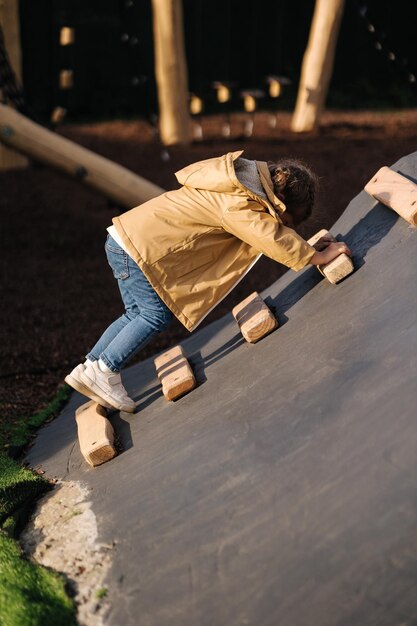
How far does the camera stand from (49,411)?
454 cm

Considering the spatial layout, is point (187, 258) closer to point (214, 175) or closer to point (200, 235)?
point (200, 235)

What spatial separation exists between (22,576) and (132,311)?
1.32 metres

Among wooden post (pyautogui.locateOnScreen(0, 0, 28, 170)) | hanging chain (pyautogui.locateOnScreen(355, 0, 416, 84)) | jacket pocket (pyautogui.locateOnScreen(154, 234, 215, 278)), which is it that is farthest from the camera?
wooden post (pyautogui.locateOnScreen(0, 0, 28, 170))

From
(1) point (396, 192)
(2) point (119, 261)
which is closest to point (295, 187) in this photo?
(1) point (396, 192)

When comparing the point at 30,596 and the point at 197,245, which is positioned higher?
the point at 197,245

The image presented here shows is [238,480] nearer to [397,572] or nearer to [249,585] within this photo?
[249,585]

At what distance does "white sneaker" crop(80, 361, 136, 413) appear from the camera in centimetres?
379

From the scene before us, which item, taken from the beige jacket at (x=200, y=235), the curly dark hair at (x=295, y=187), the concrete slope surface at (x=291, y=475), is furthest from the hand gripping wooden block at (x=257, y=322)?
the curly dark hair at (x=295, y=187)

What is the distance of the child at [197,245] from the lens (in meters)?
3.44

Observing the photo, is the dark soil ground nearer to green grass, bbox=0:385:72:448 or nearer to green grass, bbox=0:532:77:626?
green grass, bbox=0:385:72:448

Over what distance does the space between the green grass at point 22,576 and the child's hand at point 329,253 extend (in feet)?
4.38

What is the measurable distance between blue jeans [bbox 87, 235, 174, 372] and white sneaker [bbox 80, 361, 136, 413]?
5 centimetres

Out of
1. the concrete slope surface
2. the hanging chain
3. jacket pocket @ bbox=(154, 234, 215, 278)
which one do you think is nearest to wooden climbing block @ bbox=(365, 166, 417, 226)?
the concrete slope surface

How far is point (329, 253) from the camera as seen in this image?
3510 mm
